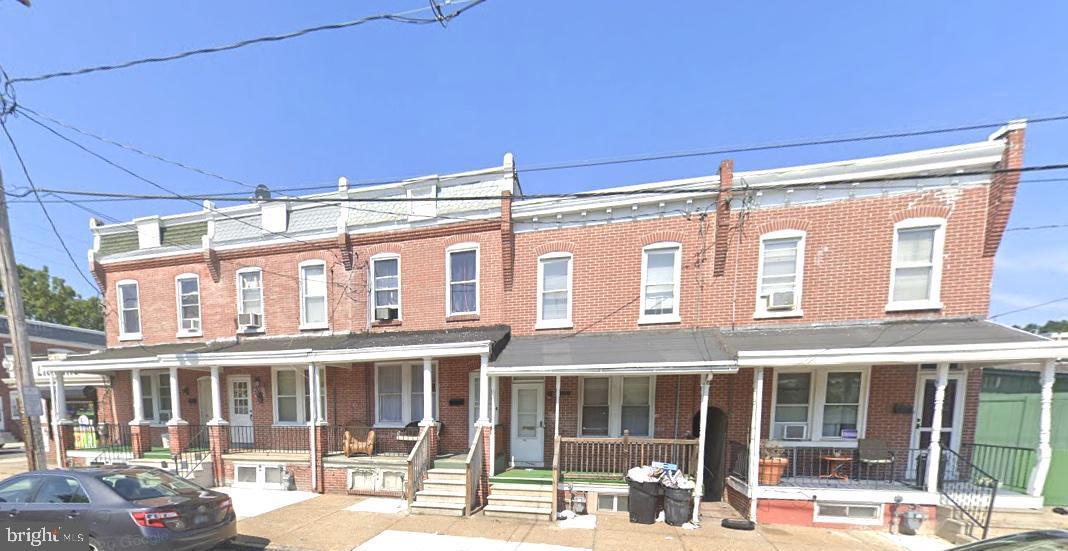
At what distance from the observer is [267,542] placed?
6199mm

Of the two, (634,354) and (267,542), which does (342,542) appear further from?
(634,354)

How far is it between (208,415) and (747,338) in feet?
51.3

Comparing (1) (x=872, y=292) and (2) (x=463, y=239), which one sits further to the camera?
(2) (x=463, y=239)

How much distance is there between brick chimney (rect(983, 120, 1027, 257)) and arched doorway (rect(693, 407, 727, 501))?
6.00 meters

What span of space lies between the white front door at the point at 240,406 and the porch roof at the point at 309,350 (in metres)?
1.25

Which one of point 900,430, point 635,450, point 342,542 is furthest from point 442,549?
point 900,430

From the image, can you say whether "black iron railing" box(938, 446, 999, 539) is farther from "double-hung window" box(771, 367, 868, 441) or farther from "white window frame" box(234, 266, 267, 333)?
"white window frame" box(234, 266, 267, 333)

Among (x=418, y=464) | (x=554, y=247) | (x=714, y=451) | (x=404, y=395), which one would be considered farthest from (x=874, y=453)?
(x=404, y=395)

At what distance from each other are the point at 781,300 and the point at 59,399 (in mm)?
20907

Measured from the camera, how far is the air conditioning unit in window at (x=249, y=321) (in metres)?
11.0

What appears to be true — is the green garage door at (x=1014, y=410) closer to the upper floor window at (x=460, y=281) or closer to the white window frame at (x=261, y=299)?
the upper floor window at (x=460, y=281)

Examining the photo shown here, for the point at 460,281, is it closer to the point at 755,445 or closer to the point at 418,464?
the point at 418,464

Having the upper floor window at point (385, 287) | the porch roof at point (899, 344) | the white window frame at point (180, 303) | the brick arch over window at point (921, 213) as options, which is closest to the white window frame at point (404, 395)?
the upper floor window at point (385, 287)

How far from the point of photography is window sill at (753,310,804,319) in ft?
26.4
